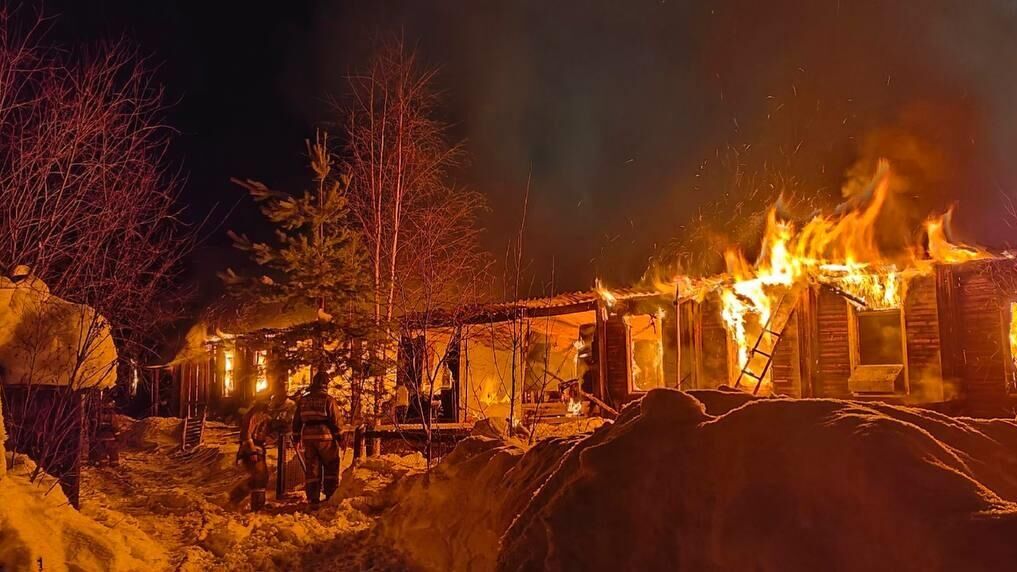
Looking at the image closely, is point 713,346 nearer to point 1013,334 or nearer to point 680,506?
point 1013,334

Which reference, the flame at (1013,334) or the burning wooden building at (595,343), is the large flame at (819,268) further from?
the burning wooden building at (595,343)

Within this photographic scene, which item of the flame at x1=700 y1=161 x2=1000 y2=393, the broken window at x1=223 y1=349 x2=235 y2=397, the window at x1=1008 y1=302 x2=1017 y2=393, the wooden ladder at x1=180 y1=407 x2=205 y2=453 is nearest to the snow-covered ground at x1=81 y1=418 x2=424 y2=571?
the wooden ladder at x1=180 y1=407 x2=205 y2=453

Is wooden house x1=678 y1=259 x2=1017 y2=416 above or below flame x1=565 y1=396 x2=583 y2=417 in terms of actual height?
above

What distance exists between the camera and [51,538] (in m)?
6.52

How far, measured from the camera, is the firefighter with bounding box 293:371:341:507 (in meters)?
11.4

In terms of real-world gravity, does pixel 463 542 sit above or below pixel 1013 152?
below

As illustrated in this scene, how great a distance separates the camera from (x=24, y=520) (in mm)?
6477

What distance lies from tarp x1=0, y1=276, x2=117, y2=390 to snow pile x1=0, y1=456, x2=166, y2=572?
1.04 meters

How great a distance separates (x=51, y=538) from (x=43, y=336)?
8.76 feet

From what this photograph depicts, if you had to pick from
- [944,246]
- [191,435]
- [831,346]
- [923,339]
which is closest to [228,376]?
[191,435]

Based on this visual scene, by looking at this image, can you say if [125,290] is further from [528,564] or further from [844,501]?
[844,501]

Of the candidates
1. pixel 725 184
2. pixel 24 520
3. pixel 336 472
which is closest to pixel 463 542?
pixel 24 520

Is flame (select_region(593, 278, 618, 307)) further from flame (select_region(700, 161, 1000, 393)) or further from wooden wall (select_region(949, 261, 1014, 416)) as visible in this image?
wooden wall (select_region(949, 261, 1014, 416))

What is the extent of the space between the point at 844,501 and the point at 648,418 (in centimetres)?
158
